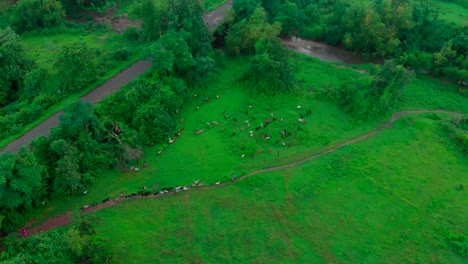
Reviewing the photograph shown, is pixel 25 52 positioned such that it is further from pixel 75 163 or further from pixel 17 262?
pixel 17 262

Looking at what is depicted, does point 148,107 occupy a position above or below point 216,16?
below

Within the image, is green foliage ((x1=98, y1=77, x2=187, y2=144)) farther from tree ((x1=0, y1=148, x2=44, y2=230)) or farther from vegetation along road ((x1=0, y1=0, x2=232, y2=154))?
tree ((x1=0, y1=148, x2=44, y2=230))

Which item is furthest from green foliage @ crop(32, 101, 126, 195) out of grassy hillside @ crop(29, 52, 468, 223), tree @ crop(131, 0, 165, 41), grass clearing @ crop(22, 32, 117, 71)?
tree @ crop(131, 0, 165, 41)

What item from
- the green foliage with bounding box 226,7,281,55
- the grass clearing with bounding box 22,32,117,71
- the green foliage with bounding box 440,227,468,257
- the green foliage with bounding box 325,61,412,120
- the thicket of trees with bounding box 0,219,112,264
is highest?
the green foliage with bounding box 226,7,281,55

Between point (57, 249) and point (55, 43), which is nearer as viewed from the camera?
point (57, 249)

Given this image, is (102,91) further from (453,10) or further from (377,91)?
(453,10)

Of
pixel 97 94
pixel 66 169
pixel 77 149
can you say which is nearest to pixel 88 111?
pixel 77 149

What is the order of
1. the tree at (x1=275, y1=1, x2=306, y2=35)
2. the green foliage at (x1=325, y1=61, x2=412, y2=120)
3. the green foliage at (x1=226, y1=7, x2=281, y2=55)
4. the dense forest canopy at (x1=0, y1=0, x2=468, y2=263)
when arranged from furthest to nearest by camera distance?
1. the tree at (x1=275, y1=1, x2=306, y2=35)
2. the green foliage at (x1=226, y1=7, x2=281, y2=55)
3. the green foliage at (x1=325, y1=61, x2=412, y2=120)
4. the dense forest canopy at (x1=0, y1=0, x2=468, y2=263)
